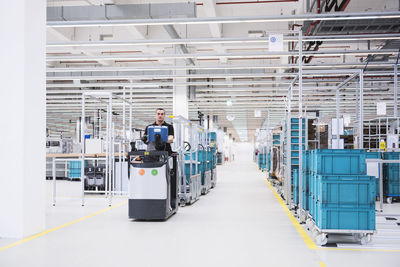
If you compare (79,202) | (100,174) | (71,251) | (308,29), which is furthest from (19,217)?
(308,29)

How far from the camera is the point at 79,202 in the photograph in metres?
9.29

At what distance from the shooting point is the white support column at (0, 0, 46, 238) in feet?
17.4

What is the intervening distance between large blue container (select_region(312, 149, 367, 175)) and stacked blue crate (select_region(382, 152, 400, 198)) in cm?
473

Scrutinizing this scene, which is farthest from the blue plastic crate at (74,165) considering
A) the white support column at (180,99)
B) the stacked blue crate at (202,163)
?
the stacked blue crate at (202,163)

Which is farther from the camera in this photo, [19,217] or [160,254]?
[19,217]

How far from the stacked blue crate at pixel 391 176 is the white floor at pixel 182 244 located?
333 centimetres

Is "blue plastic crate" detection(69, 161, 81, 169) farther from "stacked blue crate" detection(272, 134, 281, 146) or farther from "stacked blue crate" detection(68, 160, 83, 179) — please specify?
"stacked blue crate" detection(272, 134, 281, 146)

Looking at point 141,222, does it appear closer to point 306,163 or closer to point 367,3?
point 306,163

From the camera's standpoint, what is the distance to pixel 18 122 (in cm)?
532

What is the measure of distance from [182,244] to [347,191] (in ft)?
7.16

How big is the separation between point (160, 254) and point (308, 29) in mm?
6753

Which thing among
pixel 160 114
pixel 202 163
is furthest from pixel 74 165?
pixel 160 114

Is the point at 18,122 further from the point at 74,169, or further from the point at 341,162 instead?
the point at 74,169

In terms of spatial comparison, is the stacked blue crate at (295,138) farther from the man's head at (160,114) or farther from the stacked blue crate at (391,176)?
the man's head at (160,114)
